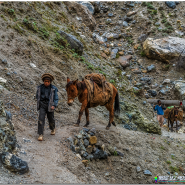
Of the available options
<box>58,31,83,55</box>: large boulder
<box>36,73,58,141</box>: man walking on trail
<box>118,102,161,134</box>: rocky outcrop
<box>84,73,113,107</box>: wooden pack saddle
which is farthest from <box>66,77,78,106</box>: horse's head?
<box>58,31,83,55</box>: large boulder

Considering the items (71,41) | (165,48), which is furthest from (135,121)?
(165,48)

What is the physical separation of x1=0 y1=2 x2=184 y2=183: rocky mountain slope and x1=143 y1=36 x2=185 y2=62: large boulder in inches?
16.6

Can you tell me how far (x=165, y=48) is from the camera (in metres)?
15.9

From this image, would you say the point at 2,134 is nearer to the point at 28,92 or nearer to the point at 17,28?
the point at 28,92

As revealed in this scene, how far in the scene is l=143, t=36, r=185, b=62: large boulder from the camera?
15742mm

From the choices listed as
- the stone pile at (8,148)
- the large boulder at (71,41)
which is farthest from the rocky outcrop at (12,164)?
the large boulder at (71,41)

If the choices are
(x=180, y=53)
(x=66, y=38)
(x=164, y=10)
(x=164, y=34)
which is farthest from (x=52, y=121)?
(x=164, y=10)

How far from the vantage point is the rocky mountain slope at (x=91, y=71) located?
4641 millimetres

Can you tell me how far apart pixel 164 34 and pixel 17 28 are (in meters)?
13.4

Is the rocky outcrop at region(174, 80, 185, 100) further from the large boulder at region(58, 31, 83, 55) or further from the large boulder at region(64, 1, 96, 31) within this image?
the large boulder at region(64, 1, 96, 31)

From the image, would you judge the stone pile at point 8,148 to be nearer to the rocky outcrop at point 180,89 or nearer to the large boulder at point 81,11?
the rocky outcrop at point 180,89

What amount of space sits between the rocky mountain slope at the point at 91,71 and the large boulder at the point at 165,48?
1.39ft

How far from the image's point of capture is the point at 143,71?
1550cm

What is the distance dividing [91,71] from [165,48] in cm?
848
